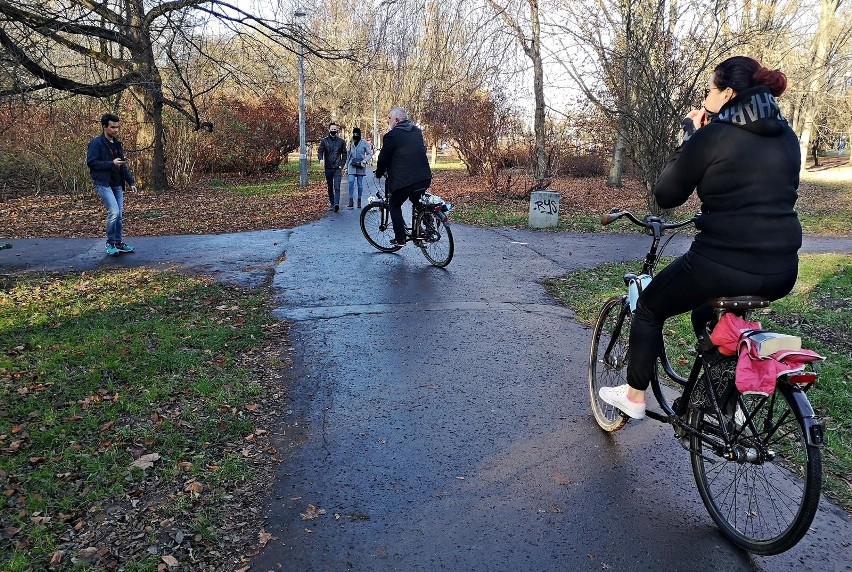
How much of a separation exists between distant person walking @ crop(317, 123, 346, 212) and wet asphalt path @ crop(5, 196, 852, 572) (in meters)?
8.36

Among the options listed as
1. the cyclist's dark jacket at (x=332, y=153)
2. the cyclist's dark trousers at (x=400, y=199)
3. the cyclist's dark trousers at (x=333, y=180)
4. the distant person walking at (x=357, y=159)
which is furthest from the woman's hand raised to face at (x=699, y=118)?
the cyclist's dark jacket at (x=332, y=153)

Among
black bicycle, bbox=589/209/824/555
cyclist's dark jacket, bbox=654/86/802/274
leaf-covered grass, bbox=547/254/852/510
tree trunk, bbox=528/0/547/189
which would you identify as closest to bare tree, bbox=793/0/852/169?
tree trunk, bbox=528/0/547/189

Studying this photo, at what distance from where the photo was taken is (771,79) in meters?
2.76

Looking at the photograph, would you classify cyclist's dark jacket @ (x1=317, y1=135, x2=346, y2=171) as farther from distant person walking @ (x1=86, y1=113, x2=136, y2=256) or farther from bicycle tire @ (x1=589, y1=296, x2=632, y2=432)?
bicycle tire @ (x1=589, y1=296, x2=632, y2=432)

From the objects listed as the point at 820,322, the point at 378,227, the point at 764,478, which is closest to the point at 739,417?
the point at 764,478

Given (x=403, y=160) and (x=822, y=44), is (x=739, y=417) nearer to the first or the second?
(x=403, y=160)

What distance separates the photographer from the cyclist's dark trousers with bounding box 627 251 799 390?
2789 mm

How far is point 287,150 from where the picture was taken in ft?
94.2

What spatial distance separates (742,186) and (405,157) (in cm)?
625

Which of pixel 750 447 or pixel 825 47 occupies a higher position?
pixel 825 47

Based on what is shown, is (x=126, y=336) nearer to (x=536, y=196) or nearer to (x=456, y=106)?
Answer: (x=536, y=196)

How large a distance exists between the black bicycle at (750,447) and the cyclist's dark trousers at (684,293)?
0.25ft

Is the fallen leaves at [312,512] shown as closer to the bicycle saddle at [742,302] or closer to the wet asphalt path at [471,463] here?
the wet asphalt path at [471,463]

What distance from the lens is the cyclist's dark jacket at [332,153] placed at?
609 inches
